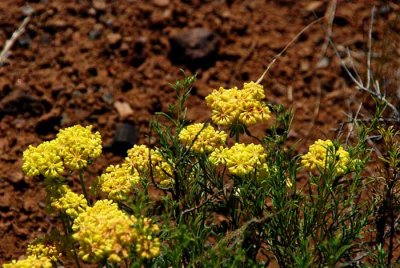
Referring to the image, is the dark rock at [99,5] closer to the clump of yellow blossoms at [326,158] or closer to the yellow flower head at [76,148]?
the yellow flower head at [76,148]

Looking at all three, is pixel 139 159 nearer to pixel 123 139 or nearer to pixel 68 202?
pixel 68 202

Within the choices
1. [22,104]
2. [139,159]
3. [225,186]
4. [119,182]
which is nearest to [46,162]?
[119,182]

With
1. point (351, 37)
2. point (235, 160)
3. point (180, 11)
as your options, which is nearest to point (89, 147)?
point (235, 160)

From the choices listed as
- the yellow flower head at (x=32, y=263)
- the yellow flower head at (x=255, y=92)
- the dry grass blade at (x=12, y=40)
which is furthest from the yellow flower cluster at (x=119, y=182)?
the dry grass blade at (x=12, y=40)

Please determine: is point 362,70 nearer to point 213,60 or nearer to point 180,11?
point 213,60

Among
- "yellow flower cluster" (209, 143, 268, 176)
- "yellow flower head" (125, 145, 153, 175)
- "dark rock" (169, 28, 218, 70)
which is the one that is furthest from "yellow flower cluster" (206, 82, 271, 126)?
"dark rock" (169, 28, 218, 70)

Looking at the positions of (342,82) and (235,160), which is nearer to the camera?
(235,160)
